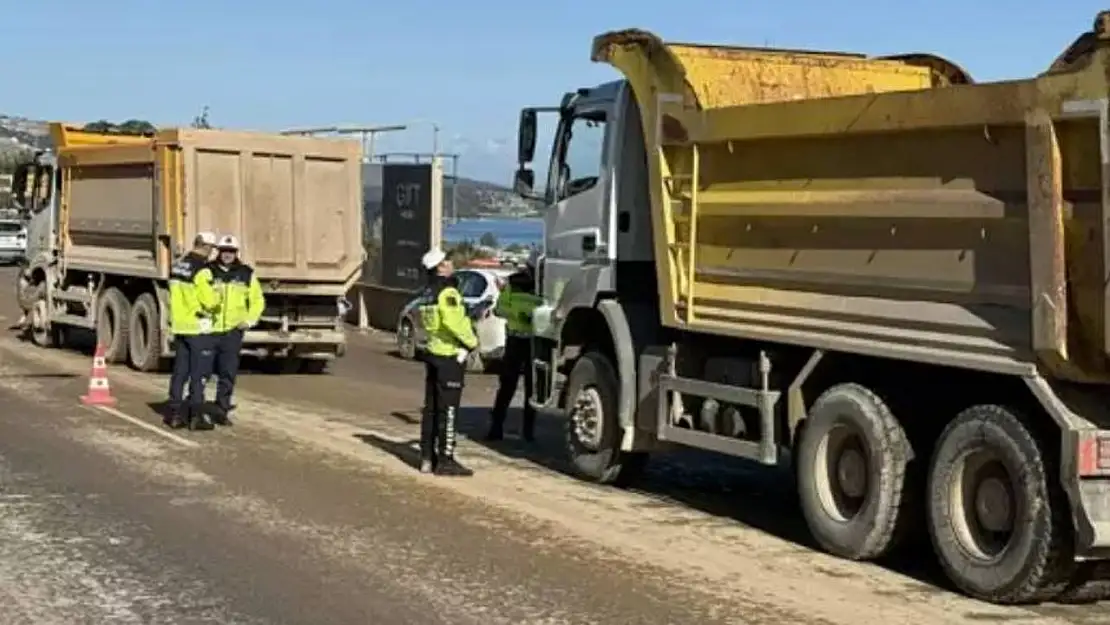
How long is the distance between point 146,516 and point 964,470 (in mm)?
4753

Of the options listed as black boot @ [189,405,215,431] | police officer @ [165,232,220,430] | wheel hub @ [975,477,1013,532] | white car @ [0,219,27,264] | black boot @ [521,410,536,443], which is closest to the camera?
wheel hub @ [975,477,1013,532]

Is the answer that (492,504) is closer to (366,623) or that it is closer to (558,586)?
(558,586)

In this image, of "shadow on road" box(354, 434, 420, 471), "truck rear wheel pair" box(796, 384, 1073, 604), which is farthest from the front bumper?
"truck rear wheel pair" box(796, 384, 1073, 604)

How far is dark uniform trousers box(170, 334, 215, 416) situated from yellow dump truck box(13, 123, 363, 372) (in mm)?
4806

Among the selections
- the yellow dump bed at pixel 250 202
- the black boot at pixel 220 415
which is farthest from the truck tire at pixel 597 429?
the yellow dump bed at pixel 250 202

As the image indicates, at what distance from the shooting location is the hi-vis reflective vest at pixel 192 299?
1446cm

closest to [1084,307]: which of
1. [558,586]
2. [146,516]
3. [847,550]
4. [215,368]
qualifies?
[847,550]

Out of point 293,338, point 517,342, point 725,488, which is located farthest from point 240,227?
point 725,488

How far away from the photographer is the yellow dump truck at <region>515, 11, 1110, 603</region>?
24.7ft

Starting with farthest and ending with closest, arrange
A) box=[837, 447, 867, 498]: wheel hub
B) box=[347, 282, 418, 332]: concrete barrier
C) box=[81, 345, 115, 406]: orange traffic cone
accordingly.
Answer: box=[347, 282, 418, 332]: concrete barrier, box=[81, 345, 115, 406]: orange traffic cone, box=[837, 447, 867, 498]: wheel hub

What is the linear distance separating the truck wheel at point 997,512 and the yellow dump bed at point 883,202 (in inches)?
14.5

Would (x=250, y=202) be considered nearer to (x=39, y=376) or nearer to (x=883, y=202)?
(x=39, y=376)

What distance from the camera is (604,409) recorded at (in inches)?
457

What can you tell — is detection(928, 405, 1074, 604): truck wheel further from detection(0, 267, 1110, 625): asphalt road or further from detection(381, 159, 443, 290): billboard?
detection(381, 159, 443, 290): billboard
